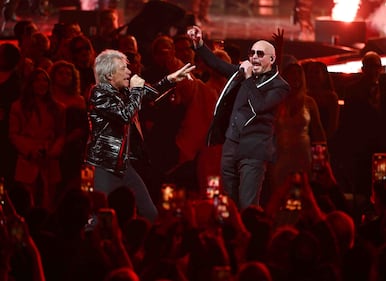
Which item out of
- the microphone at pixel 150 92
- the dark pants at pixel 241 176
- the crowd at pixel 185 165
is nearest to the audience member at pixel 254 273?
the crowd at pixel 185 165

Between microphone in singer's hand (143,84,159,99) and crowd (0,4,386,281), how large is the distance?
1 centimetres

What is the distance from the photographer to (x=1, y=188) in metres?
10.0

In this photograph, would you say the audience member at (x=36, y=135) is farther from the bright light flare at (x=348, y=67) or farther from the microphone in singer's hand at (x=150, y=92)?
the bright light flare at (x=348, y=67)

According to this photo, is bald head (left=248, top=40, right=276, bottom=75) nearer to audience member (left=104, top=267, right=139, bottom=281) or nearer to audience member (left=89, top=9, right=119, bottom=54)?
audience member (left=104, top=267, right=139, bottom=281)

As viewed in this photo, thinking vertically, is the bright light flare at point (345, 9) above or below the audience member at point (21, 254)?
below

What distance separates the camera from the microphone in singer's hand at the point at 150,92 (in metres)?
11.9

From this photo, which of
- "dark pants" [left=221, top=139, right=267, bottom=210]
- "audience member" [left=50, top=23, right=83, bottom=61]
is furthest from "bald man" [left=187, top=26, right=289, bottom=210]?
"audience member" [left=50, top=23, right=83, bottom=61]

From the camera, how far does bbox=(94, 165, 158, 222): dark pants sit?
11586 millimetres

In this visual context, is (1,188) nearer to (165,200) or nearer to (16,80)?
(165,200)

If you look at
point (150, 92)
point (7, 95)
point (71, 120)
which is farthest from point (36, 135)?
point (150, 92)

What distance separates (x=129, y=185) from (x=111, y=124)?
19.4 inches

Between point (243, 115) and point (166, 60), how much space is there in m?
2.65

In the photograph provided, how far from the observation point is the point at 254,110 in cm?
1213

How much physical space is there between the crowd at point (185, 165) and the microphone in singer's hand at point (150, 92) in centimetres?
1
